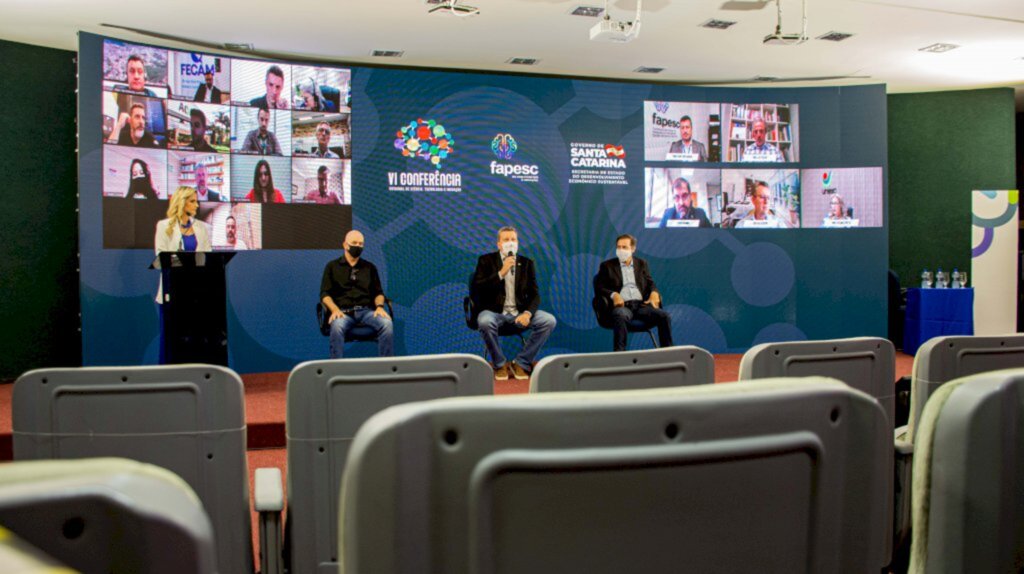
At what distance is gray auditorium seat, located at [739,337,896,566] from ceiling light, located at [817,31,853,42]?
5.75 meters

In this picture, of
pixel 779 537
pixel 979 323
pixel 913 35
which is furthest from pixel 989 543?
pixel 979 323

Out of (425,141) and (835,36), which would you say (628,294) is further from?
(835,36)

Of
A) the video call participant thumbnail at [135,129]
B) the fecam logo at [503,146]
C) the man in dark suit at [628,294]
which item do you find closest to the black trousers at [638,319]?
the man in dark suit at [628,294]

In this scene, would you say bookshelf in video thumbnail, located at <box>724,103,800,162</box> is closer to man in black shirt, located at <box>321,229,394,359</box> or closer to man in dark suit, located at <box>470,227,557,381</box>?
man in dark suit, located at <box>470,227,557,381</box>

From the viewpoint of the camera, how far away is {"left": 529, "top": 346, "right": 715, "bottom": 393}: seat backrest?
214 cm

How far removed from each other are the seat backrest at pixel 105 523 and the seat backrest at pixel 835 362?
1.93 m

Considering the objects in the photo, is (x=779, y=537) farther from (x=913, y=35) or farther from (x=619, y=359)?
(x=913, y=35)

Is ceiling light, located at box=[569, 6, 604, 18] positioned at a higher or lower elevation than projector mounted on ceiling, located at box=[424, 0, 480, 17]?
higher

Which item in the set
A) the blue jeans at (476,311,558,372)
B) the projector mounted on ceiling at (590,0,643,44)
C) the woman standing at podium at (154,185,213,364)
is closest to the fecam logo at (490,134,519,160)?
the blue jeans at (476,311,558,372)

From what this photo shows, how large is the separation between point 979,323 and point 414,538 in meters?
10.5

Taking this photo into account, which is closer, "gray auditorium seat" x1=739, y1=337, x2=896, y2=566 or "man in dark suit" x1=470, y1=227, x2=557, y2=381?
"gray auditorium seat" x1=739, y1=337, x2=896, y2=566

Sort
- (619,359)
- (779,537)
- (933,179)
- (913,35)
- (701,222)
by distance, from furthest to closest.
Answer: (933,179) → (701,222) → (913,35) → (619,359) → (779,537)

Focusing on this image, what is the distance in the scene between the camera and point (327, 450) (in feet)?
7.14

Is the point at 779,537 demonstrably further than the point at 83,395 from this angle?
No
